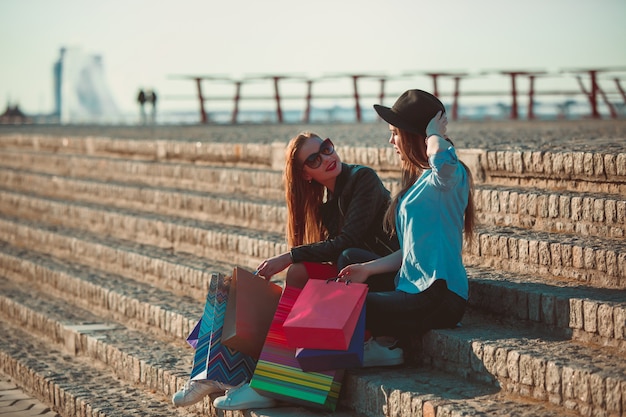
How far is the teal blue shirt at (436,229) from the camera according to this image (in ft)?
13.1

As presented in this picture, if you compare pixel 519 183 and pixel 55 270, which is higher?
pixel 519 183

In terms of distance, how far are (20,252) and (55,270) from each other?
1.49 metres

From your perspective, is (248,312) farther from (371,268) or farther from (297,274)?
(371,268)

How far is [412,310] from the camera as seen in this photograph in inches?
158

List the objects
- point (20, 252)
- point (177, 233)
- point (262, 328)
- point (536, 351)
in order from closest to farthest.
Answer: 1. point (536, 351)
2. point (262, 328)
3. point (177, 233)
4. point (20, 252)

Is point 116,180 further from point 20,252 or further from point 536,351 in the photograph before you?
point 536,351

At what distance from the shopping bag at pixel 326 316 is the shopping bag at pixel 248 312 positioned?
0.30 metres

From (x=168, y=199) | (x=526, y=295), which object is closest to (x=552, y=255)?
(x=526, y=295)

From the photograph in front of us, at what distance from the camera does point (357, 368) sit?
4.12 meters

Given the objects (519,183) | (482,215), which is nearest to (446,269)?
(482,215)

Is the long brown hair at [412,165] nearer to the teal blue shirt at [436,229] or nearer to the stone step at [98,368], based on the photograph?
the teal blue shirt at [436,229]

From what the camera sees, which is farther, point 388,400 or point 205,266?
point 205,266

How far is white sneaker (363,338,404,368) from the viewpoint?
13.4 feet

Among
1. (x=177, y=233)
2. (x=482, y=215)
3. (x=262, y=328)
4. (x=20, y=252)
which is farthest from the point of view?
(x=20, y=252)
